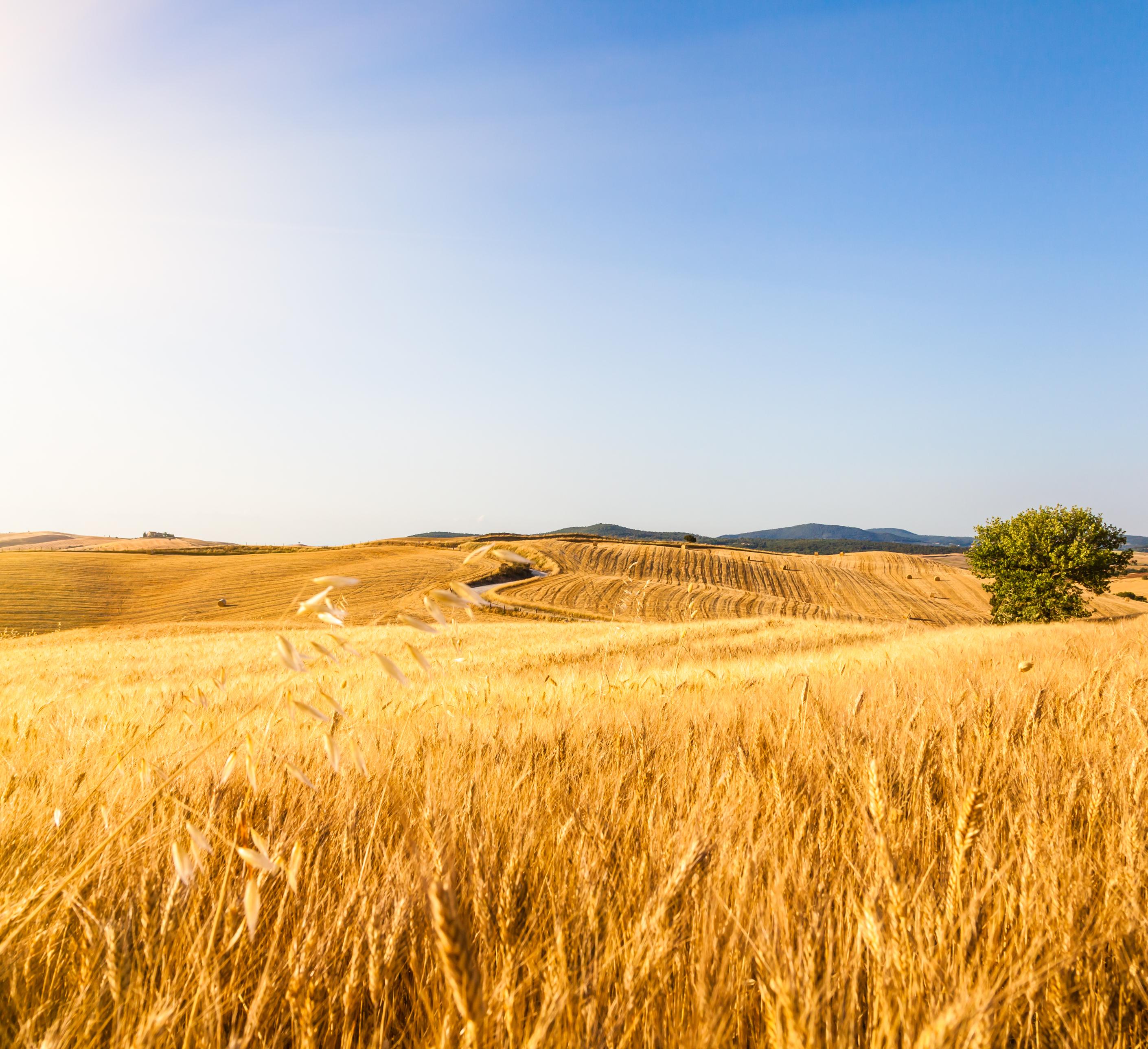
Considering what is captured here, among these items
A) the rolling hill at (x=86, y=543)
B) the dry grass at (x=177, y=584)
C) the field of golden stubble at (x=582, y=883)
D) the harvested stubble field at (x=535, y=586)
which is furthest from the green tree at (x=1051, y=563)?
the rolling hill at (x=86, y=543)

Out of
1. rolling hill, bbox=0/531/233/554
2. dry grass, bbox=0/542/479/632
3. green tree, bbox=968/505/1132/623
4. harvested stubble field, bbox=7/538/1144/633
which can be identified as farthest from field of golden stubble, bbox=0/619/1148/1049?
rolling hill, bbox=0/531/233/554

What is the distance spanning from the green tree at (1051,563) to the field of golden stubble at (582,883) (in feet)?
135

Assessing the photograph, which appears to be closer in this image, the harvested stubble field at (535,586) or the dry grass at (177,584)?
the dry grass at (177,584)

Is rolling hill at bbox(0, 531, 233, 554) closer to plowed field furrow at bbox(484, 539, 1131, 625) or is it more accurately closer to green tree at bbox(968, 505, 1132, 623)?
plowed field furrow at bbox(484, 539, 1131, 625)

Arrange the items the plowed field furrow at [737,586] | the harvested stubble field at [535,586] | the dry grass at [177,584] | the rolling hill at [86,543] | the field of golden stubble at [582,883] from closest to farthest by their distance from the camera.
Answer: the field of golden stubble at [582,883] → the dry grass at [177,584] → the harvested stubble field at [535,586] → the plowed field furrow at [737,586] → the rolling hill at [86,543]

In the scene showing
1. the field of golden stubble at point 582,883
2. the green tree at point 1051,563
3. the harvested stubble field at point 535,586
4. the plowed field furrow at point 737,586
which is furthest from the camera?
the plowed field furrow at point 737,586

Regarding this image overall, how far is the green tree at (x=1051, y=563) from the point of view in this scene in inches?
1393

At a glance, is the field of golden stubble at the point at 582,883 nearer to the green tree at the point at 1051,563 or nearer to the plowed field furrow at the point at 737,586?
the plowed field furrow at the point at 737,586

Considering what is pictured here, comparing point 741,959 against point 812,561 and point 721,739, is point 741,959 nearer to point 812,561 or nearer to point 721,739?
point 721,739

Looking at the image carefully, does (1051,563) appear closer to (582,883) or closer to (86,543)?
(582,883)

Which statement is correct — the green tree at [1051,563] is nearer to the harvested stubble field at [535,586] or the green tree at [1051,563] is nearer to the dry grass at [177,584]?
the harvested stubble field at [535,586]

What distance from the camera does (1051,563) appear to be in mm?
36438

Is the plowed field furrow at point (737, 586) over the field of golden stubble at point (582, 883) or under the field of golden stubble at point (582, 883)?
under

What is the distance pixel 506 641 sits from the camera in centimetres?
1612
